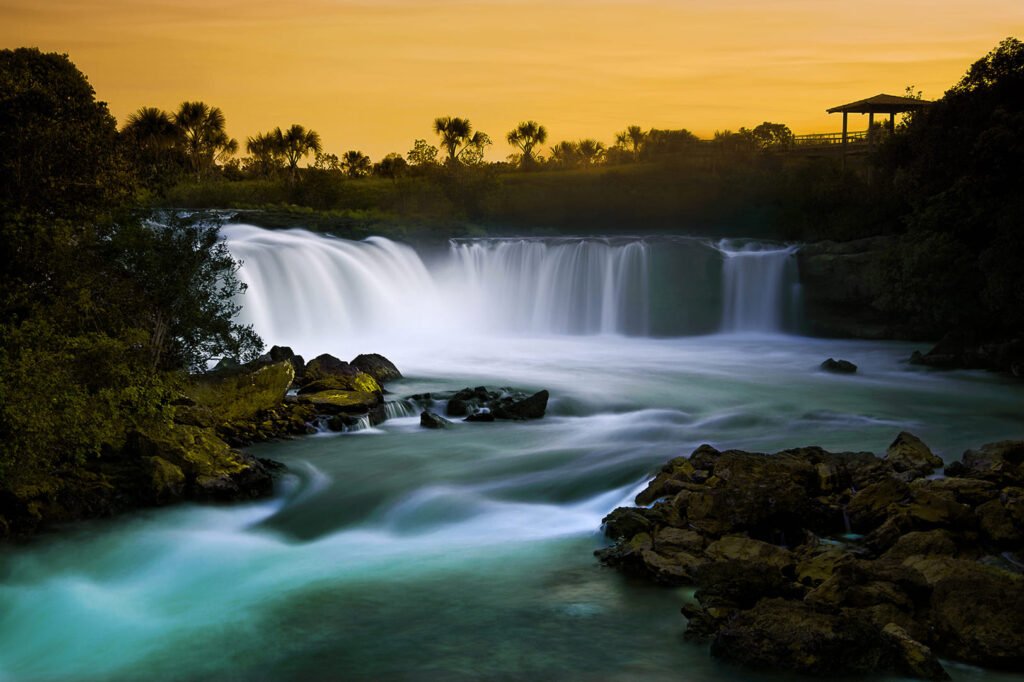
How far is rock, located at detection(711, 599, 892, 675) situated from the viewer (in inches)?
386

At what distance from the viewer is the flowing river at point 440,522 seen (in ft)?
36.0

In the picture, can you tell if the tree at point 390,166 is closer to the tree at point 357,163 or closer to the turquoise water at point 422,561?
the tree at point 357,163

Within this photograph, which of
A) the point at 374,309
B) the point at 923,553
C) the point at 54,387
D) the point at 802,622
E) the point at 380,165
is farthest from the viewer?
the point at 380,165

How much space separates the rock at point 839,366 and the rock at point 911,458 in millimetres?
11942

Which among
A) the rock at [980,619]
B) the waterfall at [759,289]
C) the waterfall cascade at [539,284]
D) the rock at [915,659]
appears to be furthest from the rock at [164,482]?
the waterfall at [759,289]

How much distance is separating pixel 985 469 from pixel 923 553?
4110 millimetres

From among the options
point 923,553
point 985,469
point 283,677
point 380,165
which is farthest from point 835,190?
point 380,165

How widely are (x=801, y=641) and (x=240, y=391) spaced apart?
13.3 m

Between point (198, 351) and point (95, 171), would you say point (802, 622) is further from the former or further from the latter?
point (95, 171)

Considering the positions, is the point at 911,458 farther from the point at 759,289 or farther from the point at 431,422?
the point at 759,289

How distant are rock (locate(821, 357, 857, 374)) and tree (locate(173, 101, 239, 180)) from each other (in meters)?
60.3

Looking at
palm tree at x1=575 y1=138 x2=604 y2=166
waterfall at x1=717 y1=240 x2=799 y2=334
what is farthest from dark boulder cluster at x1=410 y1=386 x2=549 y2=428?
palm tree at x1=575 y1=138 x2=604 y2=166

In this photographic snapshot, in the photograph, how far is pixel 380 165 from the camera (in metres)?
82.6

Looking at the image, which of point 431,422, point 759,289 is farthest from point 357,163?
point 431,422
